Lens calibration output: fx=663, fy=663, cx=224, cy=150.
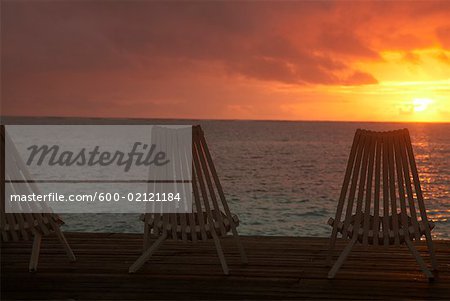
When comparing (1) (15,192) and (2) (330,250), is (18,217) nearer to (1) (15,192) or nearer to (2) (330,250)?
(1) (15,192)

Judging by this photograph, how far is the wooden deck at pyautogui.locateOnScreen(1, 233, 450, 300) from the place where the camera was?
479 centimetres

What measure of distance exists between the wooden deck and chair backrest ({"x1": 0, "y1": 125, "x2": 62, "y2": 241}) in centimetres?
35

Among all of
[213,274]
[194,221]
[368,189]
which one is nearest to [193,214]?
[194,221]

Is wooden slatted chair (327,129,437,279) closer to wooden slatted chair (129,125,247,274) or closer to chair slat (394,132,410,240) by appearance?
chair slat (394,132,410,240)

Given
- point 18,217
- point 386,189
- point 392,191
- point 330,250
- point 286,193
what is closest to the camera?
point 392,191

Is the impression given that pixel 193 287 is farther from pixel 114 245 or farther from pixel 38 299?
pixel 114 245

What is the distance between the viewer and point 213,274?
5309mm

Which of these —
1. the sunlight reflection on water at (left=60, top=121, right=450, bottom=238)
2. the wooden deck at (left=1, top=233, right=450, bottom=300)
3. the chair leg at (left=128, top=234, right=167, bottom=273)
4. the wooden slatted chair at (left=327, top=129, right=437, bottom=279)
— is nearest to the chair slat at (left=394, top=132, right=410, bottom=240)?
the wooden slatted chair at (left=327, top=129, right=437, bottom=279)

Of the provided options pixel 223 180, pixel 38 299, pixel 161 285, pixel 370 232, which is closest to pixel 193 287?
pixel 161 285

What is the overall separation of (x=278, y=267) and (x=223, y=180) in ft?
126

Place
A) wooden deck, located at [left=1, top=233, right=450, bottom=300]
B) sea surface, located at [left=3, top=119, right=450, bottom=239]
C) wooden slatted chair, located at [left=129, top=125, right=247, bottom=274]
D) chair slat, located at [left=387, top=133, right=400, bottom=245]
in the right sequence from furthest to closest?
sea surface, located at [left=3, top=119, right=450, bottom=239]
wooden slatted chair, located at [left=129, top=125, right=247, bottom=274]
chair slat, located at [left=387, top=133, right=400, bottom=245]
wooden deck, located at [left=1, top=233, right=450, bottom=300]

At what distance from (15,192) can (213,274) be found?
5.68 feet

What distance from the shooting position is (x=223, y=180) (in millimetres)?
43781

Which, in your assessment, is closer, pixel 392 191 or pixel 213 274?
pixel 392 191
